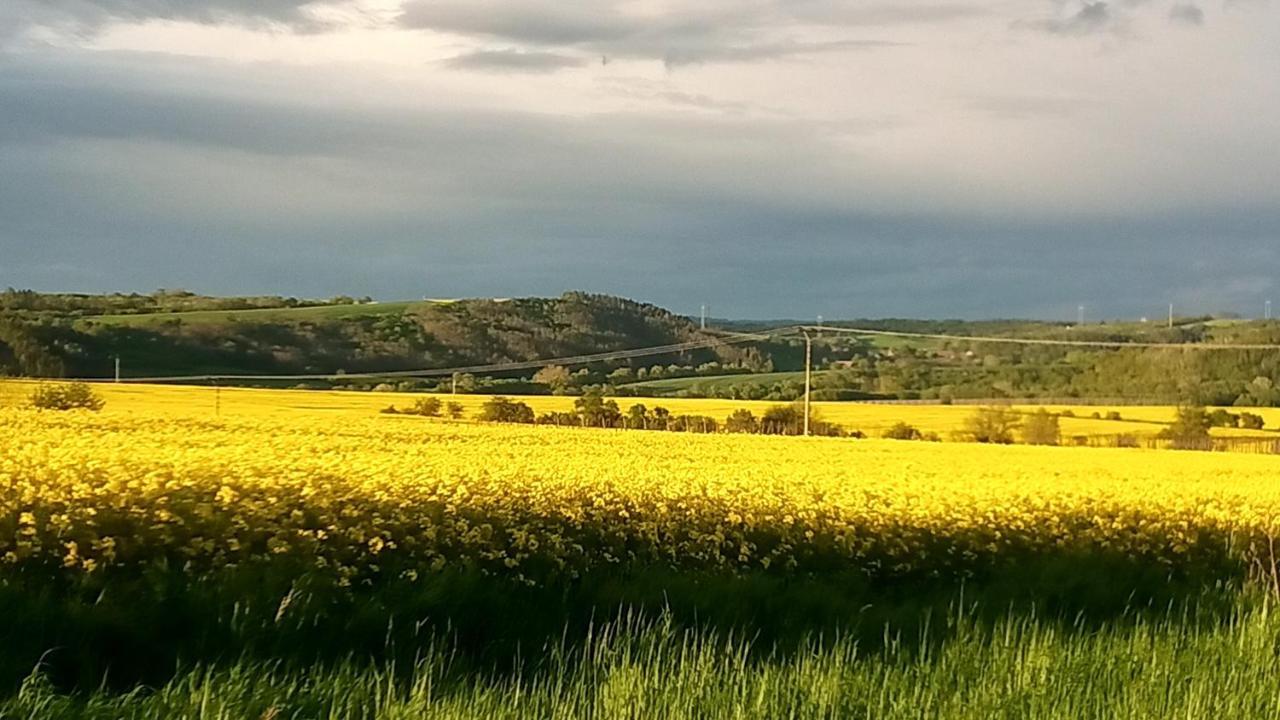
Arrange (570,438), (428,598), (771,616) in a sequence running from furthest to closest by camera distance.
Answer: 1. (570,438)
2. (771,616)
3. (428,598)

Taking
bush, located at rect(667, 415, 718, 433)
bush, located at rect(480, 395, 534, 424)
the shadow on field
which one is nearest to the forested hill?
bush, located at rect(480, 395, 534, 424)

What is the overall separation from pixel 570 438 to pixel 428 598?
1739cm

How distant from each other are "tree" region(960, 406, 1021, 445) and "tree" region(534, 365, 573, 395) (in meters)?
15.3

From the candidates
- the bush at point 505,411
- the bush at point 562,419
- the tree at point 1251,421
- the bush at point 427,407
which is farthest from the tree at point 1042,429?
the bush at point 427,407

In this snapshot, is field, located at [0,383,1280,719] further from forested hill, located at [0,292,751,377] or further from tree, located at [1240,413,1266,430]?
tree, located at [1240,413,1266,430]

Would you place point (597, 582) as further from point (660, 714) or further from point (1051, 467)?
point (1051, 467)

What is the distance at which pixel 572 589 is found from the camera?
33.9ft

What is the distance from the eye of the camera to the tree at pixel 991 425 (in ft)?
157

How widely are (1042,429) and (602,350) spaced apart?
86.4 ft

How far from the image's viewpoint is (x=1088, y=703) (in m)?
6.46

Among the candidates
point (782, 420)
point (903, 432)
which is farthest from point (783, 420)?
point (903, 432)

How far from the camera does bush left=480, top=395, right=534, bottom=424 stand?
37.1 meters

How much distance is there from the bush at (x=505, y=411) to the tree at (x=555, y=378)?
14406 millimetres

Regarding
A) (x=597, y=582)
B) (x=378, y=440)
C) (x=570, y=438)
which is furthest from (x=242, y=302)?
(x=597, y=582)
